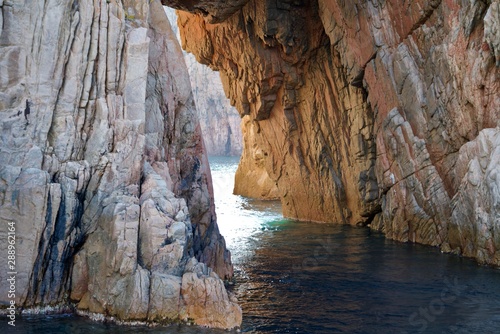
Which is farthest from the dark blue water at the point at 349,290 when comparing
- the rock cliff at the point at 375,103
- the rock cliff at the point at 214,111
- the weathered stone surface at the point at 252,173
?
the rock cliff at the point at 214,111

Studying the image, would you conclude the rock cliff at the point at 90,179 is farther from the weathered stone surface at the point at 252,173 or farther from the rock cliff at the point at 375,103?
the weathered stone surface at the point at 252,173

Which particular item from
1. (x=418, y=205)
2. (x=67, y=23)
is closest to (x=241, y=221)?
(x=418, y=205)

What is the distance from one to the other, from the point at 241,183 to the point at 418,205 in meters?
31.7

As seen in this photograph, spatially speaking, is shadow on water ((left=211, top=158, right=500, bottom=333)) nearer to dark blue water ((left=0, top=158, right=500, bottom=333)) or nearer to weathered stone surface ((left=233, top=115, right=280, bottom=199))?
dark blue water ((left=0, top=158, right=500, bottom=333))

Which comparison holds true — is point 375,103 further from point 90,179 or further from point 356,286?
point 90,179

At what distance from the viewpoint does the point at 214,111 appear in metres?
152

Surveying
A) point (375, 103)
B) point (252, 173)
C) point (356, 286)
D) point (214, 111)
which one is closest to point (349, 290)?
point (356, 286)

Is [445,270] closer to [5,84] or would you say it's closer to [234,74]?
[5,84]

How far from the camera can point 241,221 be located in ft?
128

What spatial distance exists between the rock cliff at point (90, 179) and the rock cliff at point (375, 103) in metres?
11.7

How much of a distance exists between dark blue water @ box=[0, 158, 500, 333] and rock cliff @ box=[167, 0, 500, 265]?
7.07 ft

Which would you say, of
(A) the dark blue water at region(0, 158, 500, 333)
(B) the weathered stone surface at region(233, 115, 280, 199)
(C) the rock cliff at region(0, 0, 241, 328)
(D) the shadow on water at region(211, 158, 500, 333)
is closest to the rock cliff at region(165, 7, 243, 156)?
(B) the weathered stone surface at region(233, 115, 280, 199)

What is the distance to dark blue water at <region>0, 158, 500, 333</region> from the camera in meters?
16.2

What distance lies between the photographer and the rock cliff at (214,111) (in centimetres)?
14862
